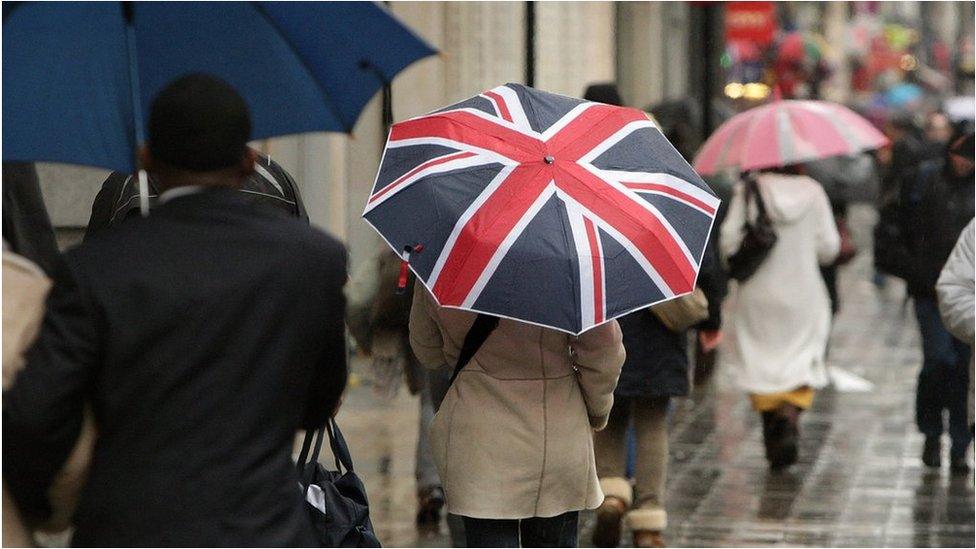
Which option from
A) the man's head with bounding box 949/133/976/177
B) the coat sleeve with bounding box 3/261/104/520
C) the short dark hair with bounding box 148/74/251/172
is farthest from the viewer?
the man's head with bounding box 949/133/976/177

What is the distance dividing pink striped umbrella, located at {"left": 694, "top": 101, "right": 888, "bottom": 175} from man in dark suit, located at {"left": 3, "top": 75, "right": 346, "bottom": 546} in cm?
647

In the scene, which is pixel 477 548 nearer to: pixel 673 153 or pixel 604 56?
pixel 673 153

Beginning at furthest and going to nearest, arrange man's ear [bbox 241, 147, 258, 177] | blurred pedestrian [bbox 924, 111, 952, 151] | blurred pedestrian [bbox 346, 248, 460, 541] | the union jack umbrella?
blurred pedestrian [bbox 924, 111, 952, 151] < blurred pedestrian [bbox 346, 248, 460, 541] < the union jack umbrella < man's ear [bbox 241, 147, 258, 177]

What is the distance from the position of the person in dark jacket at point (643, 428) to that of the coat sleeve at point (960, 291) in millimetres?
1488

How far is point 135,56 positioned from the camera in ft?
11.9

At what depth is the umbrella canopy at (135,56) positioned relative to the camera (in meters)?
3.59

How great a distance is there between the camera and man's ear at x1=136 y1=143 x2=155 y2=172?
3.45 m

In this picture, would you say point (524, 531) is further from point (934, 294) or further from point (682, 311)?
point (934, 294)

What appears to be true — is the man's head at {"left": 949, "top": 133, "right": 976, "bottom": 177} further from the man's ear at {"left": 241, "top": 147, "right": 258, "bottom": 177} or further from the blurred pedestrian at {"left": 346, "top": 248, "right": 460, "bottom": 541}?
the man's ear at {"left": 241, "top": 147, "right": 258, "bottom": 177}

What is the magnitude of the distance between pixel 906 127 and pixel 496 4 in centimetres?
618

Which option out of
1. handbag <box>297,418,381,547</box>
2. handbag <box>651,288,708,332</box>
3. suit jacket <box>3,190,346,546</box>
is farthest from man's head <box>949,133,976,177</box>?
suit jacket <box>3,190,346,546</box>

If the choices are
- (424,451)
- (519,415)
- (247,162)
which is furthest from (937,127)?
(247,162)

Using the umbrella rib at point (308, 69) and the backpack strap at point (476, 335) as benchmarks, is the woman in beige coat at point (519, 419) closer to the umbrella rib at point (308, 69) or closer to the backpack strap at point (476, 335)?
the backpack strap at point (476, 335)

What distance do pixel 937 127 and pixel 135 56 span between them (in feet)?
42.9
